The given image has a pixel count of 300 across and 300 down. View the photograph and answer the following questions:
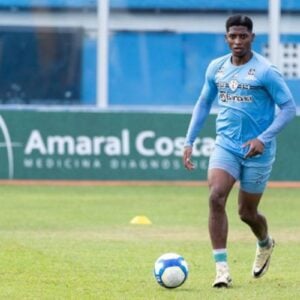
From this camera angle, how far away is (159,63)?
27938 mm

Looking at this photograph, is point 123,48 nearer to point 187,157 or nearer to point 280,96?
point 187,157

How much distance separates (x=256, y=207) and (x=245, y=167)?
44 cm

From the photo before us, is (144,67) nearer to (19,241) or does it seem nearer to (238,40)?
(19,241)

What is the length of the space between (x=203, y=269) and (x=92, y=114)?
41.7 ft

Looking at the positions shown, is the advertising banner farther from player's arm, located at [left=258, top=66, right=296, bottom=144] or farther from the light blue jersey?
player's arm, located at [left=258, top=66, right=296, bottom=144]

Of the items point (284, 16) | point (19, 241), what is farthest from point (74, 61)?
point (19, 241)

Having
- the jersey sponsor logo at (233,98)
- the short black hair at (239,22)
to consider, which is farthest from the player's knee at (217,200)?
the short black hair at (239,22)

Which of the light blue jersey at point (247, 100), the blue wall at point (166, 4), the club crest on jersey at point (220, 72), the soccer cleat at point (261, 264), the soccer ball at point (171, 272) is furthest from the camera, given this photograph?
the blue wall at point (166, 4)

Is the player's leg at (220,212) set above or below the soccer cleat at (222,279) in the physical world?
above

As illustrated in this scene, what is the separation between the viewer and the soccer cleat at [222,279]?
10836 millimetres

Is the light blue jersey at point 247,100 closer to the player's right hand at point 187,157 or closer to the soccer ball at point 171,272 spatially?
the player's right hand at point 187,157

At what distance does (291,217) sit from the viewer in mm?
18344

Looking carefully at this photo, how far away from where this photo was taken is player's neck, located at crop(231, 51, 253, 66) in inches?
437

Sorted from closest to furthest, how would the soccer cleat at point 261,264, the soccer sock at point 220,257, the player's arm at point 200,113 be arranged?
1. the soccer sock at point 220,257
2. the player's arm at point 200,113
3. the soccer cleat at point 261,264
